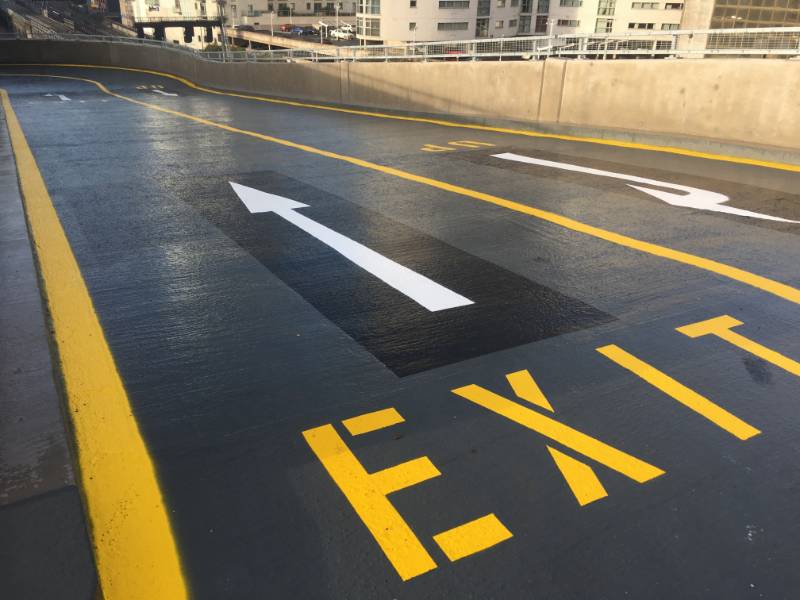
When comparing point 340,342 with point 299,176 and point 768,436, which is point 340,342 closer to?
point 768,436

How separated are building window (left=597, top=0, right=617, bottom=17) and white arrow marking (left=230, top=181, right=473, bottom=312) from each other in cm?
12306

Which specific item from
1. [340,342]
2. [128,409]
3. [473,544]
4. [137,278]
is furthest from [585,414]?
[137,278]

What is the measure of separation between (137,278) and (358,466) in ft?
10.4

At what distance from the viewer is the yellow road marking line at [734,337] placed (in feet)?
11.9

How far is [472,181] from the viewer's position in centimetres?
868

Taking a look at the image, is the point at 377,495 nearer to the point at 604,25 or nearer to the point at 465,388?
the point at 465,388

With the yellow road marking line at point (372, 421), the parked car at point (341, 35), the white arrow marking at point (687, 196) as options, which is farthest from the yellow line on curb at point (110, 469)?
the parked car at point (341, 35)

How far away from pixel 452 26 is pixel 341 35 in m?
31.6

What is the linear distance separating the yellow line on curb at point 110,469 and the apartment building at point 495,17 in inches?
4202

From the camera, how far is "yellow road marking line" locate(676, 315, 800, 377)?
363 cm

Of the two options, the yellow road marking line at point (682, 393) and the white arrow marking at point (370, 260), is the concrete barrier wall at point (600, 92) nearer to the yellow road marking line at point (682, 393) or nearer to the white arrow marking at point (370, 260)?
the white arrow marking at point (370, 260)

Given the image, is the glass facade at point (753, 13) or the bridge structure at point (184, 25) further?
the bridge structure at point (184, 25)

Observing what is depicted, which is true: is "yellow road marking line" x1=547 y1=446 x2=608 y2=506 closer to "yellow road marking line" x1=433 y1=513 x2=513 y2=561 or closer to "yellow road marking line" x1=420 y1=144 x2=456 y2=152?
"yellow road marking line" x1=433 y1=513 x2=513 y2=561

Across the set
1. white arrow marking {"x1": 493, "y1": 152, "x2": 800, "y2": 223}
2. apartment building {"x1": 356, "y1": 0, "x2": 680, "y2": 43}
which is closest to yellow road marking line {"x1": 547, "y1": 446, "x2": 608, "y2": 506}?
white arrow marking {"x1": 493, "y1": 152, "x2": 800, "y2": 223}
